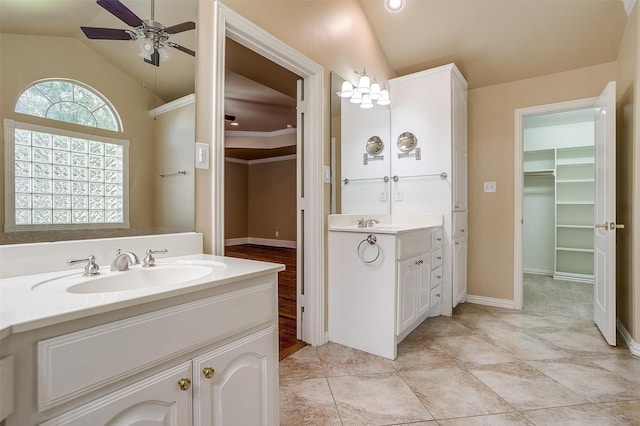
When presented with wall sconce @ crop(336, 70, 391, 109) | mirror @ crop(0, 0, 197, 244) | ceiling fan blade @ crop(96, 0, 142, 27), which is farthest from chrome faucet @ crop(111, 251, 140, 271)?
wall sconce @ crop(336, 70, 391, 109)

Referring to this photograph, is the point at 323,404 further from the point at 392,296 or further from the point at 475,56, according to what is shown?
the point at 475,56

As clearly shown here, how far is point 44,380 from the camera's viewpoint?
1.98 ft

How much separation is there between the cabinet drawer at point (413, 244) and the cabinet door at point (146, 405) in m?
1.50

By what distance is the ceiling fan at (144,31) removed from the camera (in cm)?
117

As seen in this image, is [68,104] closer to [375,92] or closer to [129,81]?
[129,81]

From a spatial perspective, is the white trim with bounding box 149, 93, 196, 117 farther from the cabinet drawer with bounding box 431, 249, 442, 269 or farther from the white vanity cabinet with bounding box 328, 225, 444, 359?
the cabinet drawer with bounding box 431, 249, 442, 269

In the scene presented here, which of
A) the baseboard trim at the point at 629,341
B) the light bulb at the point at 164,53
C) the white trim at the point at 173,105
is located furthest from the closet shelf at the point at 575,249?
the light bulb at the point at 164,53

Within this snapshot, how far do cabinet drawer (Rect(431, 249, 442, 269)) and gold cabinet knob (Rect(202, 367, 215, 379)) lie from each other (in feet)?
6.99

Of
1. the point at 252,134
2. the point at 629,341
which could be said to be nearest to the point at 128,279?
the point at 629,341

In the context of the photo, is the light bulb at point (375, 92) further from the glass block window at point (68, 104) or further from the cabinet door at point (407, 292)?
the glass block window at point (68, 104)

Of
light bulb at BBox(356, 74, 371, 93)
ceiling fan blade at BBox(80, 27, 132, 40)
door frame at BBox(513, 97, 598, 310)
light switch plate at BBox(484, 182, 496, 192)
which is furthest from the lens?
light switch plate at BBox(484, 182, 496, 192)

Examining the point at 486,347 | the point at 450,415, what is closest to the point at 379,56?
the point at 486,347

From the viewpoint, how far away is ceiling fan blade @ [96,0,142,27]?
1163mm

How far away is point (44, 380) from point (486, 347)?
245cm
